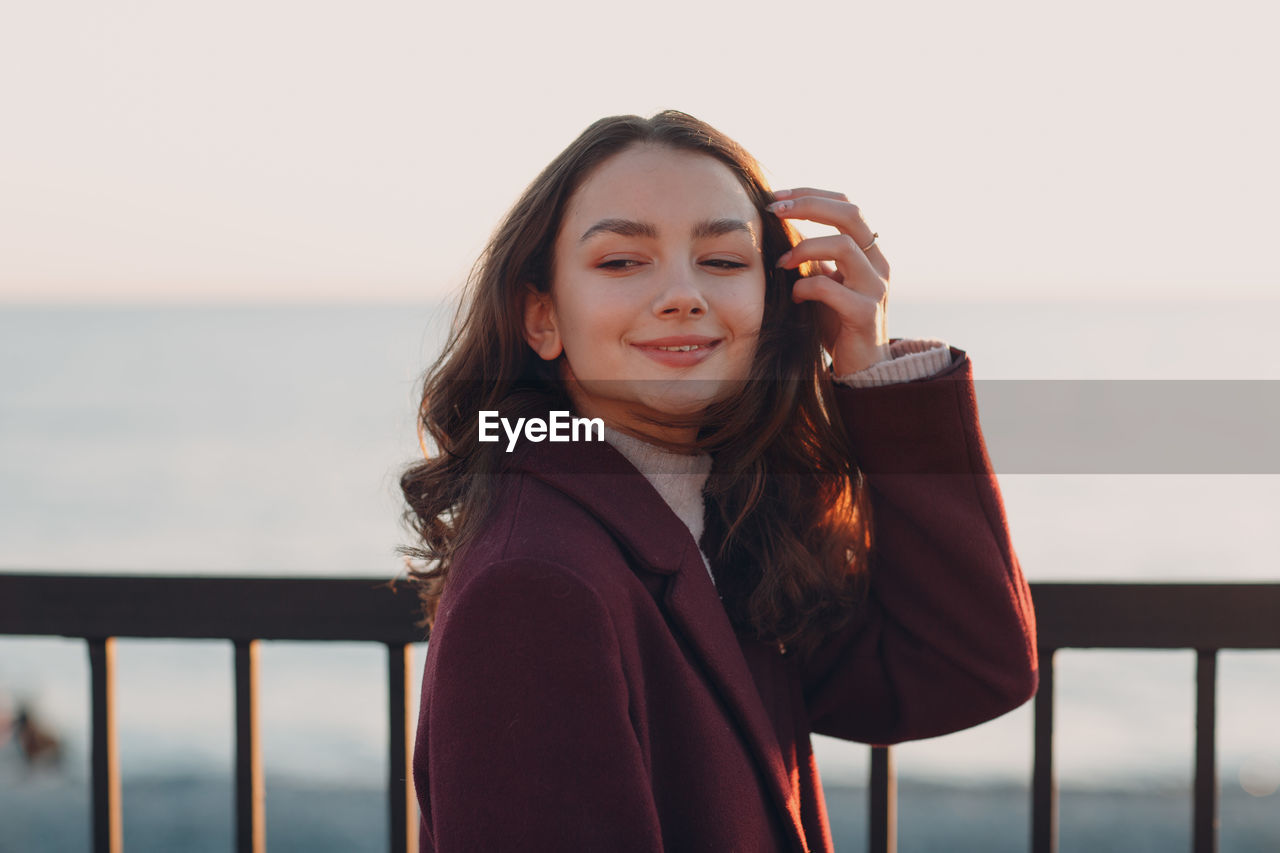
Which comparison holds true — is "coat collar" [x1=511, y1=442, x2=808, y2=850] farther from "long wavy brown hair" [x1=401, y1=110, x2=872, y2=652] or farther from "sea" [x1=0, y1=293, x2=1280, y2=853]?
"sea" [x1=0, y1=293, x2=1280, y2=853]

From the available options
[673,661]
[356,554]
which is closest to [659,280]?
[673,661]

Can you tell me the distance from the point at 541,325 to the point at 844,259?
0.46 m

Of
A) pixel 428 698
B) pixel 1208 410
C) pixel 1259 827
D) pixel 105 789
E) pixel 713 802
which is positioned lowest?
pixel 1259 827

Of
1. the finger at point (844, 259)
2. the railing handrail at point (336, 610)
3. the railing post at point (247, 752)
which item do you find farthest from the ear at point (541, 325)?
the railing post at point (247, 752)

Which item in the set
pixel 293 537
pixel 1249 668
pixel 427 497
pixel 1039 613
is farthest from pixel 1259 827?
pixel 293 537

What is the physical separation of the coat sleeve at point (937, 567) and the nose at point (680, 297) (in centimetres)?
31

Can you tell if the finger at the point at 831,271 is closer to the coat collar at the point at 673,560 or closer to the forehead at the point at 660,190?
the forehead at the point at 660,190

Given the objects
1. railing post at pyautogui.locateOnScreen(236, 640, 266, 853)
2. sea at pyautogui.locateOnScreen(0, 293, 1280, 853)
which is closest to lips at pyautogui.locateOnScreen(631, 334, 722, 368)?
sea at pyautogui.locateOnScreen(0, 293, 1280, 853)

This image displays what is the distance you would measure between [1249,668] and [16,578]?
1135 cm

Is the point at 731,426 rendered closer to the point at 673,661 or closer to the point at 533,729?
the point at 673,661

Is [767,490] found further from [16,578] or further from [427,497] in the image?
[16,578]

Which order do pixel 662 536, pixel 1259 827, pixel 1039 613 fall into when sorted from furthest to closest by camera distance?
pixel 1259 827, pixel 1039 613, pixel 662 536

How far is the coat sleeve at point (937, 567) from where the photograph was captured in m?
1.44

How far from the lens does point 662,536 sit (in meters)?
1.29
